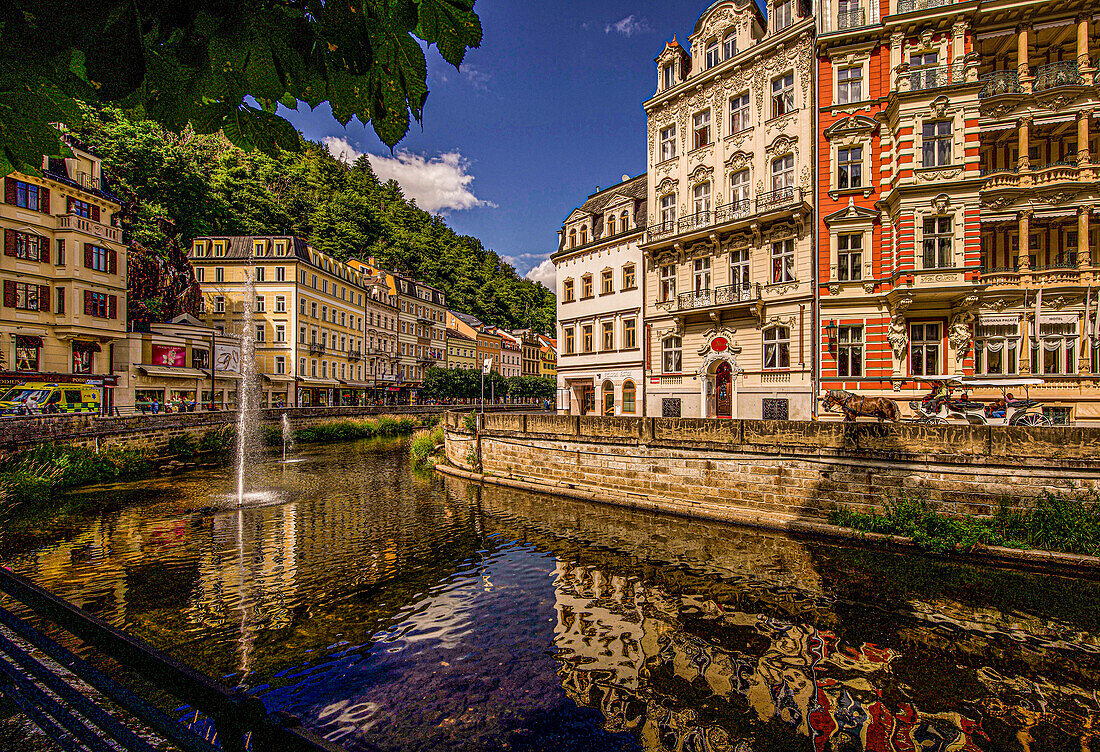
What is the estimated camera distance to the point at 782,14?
22422 millimetres

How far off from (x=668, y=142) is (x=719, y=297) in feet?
33.0

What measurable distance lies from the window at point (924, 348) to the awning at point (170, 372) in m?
45.7

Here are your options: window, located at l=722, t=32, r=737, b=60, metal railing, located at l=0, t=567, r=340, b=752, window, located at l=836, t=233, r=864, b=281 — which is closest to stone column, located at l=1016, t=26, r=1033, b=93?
window, located at l=836, t=233, r=864, b=281

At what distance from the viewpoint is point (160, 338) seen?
35656mm

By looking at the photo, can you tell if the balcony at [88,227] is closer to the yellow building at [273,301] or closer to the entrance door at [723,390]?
the yellow building at [273,301]

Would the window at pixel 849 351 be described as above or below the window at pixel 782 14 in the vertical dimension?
below

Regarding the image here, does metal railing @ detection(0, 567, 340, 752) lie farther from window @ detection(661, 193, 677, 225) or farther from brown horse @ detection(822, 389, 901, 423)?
window @ detection(661, 193, 677, 225)

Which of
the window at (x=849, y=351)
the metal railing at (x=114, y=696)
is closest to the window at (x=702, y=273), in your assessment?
the window at (x=849, y=351)

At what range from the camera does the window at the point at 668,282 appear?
26.1 meters

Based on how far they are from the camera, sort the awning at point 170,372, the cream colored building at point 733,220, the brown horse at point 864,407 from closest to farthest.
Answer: the brown horse at point 864,407
the cream colored building at point 733,220
the awning at point 170,372

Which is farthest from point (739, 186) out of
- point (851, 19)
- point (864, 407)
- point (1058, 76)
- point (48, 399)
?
point (48, 399)

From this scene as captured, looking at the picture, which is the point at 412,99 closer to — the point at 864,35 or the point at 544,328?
the point at 864,35

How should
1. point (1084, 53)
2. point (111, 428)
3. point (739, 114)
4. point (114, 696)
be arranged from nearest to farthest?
point (114, 696) < point (1084, 53) < point (111, 428) < point (739, 114)

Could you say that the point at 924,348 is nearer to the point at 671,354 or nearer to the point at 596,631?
the point at 671,354
